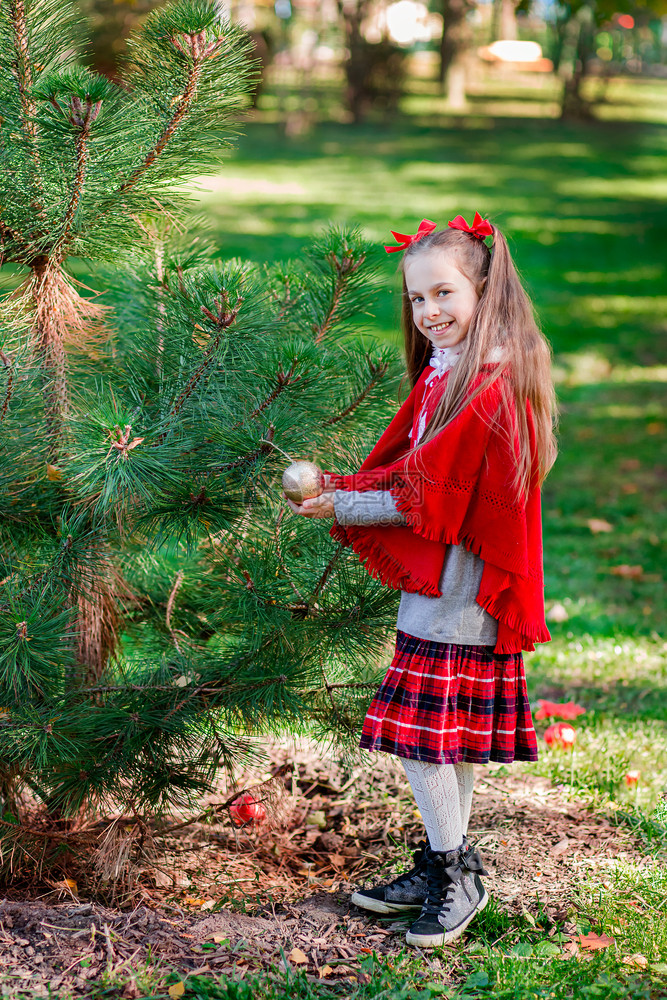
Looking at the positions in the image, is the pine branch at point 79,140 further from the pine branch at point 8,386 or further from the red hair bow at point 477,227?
the red hair bow at point 477,227

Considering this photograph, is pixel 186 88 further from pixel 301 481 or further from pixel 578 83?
pixel 578 83

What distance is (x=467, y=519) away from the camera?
2227 mm

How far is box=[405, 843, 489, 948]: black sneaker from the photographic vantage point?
233 centimetres

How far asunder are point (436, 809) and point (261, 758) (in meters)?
0.52

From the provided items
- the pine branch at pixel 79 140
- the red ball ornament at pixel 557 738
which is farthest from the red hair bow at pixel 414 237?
the red ball ornament at pixel 557 738

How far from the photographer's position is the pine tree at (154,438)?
2203mm

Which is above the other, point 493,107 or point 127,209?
point 493,107

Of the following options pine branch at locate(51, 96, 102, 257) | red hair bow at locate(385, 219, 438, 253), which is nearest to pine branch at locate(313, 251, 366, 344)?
red hair bow at locate(385, 219, 438, 253)

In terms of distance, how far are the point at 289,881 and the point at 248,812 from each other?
24 centimetres

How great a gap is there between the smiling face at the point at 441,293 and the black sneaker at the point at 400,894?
51.8 inches

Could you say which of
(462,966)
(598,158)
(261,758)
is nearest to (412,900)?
(462,966)

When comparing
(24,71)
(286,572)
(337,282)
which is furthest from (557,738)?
(24,71)

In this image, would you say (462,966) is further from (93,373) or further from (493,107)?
(493,107)

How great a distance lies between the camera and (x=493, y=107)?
91.5ft
